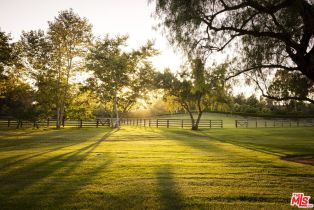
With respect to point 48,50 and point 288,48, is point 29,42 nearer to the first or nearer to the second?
point 48,50

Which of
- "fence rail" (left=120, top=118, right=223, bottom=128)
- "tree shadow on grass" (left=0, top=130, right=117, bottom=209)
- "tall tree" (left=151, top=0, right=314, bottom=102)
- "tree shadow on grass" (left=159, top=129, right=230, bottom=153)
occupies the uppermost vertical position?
"tall tree" (left=151, top=0, right=314, bottom=102)

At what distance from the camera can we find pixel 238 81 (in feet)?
40.9

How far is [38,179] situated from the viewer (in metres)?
7.07

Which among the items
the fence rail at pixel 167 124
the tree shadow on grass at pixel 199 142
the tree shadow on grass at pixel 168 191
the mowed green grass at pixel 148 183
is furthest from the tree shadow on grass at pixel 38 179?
the fence rail at pixel 167 124

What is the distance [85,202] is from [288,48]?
9.63 m

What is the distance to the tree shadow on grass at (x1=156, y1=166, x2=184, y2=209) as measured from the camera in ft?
17.4

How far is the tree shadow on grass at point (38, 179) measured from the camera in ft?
18.2

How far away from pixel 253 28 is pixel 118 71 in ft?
79.1

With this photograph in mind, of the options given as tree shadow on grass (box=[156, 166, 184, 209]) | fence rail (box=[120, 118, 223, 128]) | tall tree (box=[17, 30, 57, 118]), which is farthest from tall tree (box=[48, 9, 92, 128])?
tree shadow on grass (box=[156, 166, 184, 209])

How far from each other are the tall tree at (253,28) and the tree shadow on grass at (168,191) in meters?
6.02

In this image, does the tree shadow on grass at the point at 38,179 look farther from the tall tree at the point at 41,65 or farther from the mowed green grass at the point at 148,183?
the tall tree at the point at 41,65

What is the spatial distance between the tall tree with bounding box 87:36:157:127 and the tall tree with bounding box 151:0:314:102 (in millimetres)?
22584

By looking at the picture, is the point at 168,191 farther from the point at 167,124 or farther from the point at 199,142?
the point at 167,124

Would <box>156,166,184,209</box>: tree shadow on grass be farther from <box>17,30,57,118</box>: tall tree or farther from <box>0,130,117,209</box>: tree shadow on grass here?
<box>17,30,57,118</box>: tall tree
